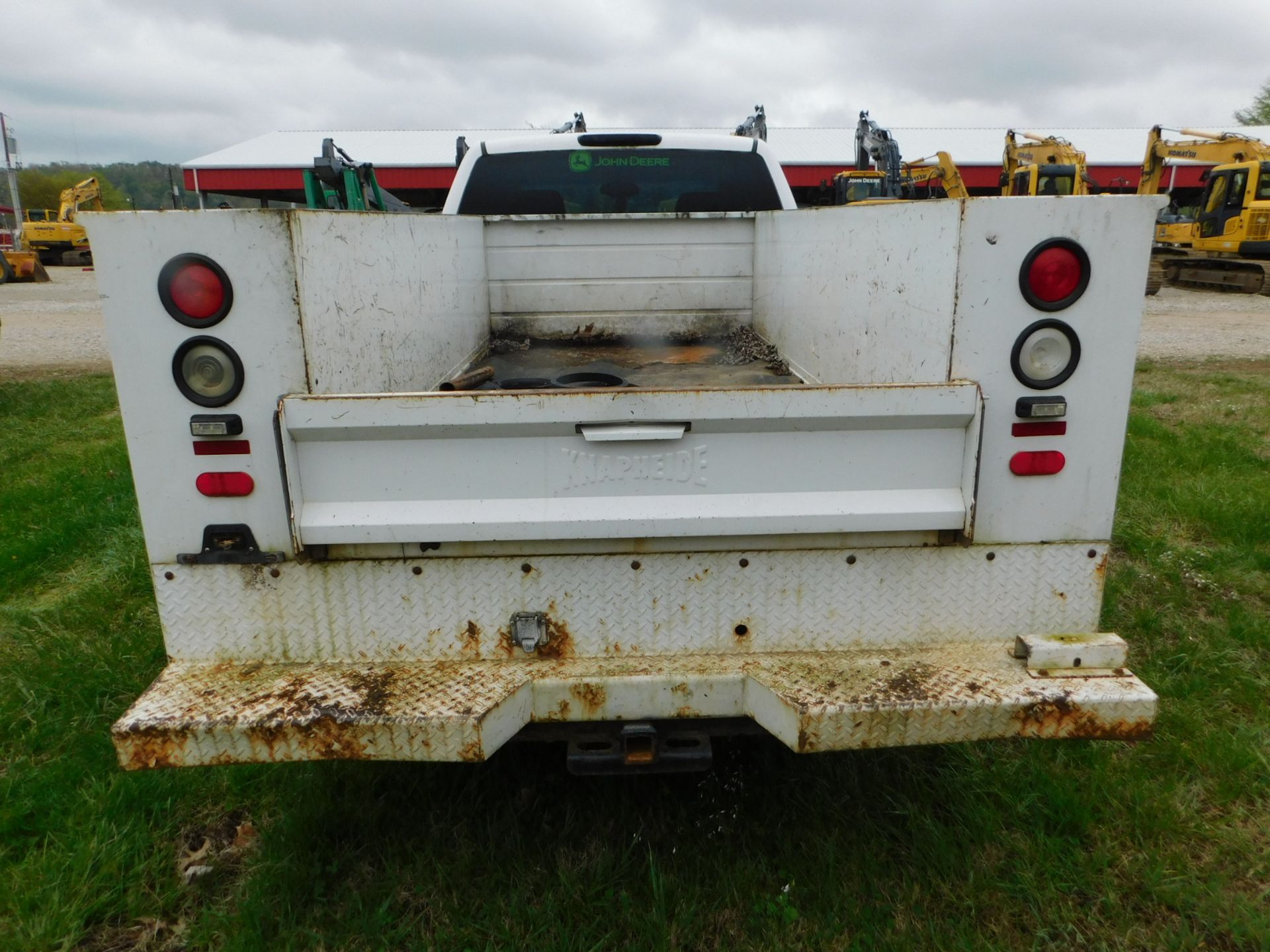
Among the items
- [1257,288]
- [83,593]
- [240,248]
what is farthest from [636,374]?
[1257,288]

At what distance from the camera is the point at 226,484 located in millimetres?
2195

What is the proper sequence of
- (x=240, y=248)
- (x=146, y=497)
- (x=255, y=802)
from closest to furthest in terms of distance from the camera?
1. (x=240, y=248)
2. (x=146, y=497)
3. (x=255, y=802)

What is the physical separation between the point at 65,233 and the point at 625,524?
1511 inches

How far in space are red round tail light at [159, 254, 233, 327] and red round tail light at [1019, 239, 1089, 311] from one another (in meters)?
1.87

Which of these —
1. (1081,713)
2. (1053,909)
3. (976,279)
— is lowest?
(1053,909)

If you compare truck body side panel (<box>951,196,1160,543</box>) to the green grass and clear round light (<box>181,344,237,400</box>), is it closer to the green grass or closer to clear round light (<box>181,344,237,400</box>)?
→ the green grass

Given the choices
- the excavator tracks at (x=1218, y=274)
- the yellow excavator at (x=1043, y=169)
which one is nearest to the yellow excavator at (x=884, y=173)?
the yellow excavator at (x=1043, y=169)

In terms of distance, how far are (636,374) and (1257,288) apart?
20.8 meters

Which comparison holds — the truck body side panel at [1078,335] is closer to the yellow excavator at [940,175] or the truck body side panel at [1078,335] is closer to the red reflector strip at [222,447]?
the red reflector strip at [222,447]

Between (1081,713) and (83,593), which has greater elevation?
(1081,713)

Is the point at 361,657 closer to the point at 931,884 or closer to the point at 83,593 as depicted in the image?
the point at 931,884

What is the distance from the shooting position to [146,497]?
2.20m

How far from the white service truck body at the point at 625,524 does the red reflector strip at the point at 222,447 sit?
0.03ft

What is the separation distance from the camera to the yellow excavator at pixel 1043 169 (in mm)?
19562
